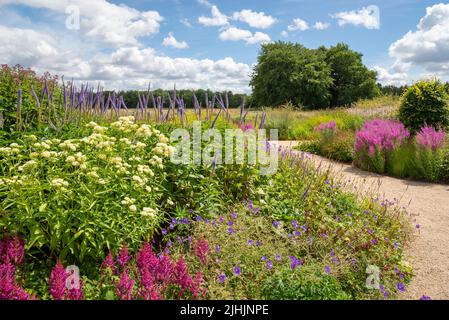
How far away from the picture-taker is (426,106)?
1025cm

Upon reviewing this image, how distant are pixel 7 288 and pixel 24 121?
10.8 ft

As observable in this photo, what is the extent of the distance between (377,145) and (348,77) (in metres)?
36.0

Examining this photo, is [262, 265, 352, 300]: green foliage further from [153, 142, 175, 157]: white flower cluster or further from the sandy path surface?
[153, 142, 175, 157]: white flower cluster

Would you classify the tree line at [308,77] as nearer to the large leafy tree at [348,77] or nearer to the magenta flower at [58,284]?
the large leafy tree at [348,77]

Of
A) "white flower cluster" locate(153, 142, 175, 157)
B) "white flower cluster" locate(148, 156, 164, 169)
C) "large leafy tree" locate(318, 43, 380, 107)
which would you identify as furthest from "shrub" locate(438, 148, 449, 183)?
"large leafy tree" locate(318, 43, 380, 107)

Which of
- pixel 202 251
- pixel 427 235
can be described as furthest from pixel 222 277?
pixel 427 235

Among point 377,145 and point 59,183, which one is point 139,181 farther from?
point 377,145

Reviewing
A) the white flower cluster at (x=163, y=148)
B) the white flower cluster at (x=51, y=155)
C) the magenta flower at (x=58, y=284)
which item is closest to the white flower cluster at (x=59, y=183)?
the white flower cluster at (x=51, y=155)

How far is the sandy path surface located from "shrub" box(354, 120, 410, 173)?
1.70ft

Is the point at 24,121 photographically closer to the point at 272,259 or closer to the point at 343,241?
the point at 272,259

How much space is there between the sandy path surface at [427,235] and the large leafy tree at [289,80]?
28261 millimetres

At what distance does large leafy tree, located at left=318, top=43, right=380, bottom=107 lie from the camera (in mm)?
40656

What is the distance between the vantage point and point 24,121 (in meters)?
5.19

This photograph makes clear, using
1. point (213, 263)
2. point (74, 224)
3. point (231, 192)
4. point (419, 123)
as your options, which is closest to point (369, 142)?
point (419, 123)
